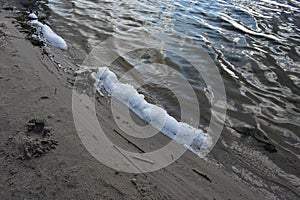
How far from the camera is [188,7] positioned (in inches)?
301

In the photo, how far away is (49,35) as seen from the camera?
524 cm

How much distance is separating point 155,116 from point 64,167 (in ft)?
4.42

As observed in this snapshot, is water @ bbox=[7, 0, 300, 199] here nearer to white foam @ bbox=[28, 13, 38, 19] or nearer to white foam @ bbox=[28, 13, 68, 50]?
white foam @ bbox=[28, 13, 68, 50]

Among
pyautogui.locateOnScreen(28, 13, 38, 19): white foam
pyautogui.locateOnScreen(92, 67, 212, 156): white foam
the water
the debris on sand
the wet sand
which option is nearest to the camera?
the wet sand

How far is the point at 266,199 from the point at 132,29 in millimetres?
4690

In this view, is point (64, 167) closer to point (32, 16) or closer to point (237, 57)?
point (237, 57)

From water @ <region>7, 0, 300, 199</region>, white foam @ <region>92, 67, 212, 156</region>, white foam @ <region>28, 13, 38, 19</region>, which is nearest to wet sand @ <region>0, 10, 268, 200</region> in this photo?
white foam @ <region>92, 67, 212, 156</region>

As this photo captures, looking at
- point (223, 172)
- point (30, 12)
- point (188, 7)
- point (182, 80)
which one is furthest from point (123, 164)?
point (188, 7)

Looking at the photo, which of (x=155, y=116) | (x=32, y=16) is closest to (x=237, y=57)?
(x=155, y=116)

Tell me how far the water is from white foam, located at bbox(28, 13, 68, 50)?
17 cm

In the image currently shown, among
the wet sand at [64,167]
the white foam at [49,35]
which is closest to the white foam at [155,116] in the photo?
the wet sand at [64,167]

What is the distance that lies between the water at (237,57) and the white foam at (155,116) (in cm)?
20

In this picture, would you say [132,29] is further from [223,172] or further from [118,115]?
[223,172]

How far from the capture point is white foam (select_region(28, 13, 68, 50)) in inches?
197
